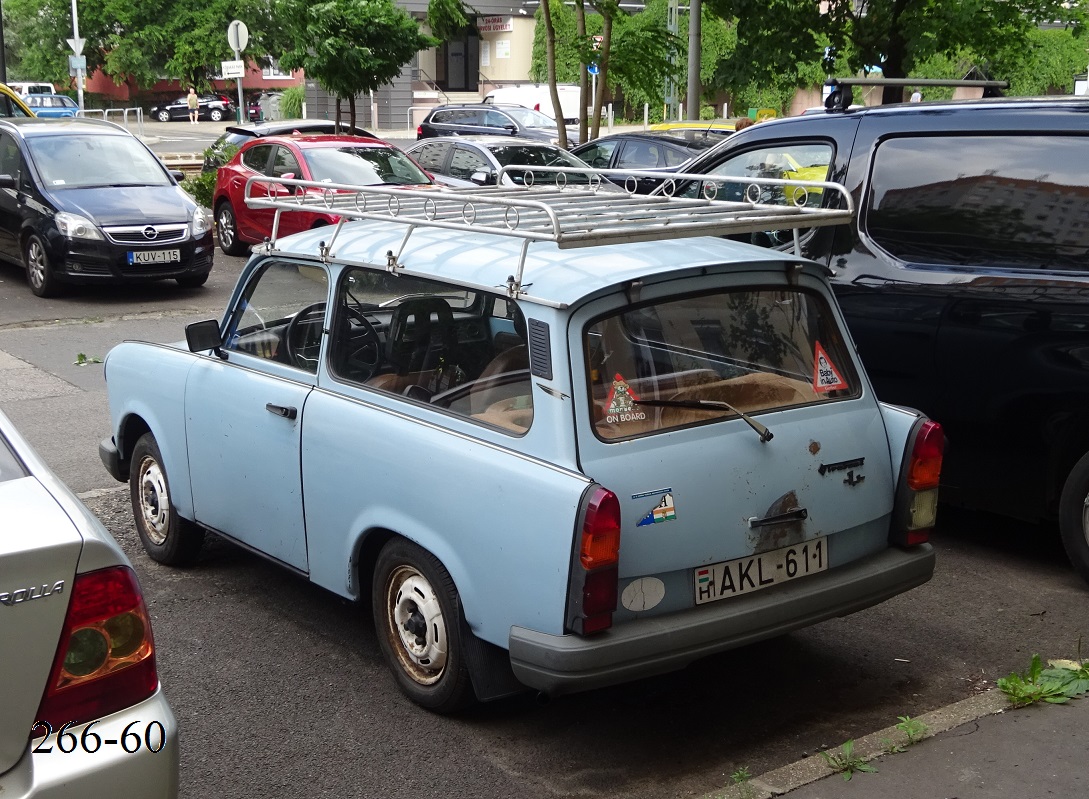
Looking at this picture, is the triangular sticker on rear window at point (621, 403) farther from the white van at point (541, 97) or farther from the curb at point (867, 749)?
the white van at point (541, 97)

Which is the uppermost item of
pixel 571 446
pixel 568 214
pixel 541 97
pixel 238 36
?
pixel 238 36

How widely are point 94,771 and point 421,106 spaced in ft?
181

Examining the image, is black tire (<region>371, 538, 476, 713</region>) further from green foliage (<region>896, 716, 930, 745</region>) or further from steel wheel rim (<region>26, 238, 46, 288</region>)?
steel wheel rim (<region>26, 238, 46, 288</region>)

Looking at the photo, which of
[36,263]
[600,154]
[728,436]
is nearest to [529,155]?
[600,154]

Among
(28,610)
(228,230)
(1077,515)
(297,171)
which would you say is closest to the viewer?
(28,610)

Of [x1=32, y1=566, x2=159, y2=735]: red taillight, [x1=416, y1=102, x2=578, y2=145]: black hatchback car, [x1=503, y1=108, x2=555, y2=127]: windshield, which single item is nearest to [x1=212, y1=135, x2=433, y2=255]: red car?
[x1=32, y1=566, x2=159, y2=735]: red taillight

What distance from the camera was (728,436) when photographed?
153 inches

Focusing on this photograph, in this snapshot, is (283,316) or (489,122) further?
(489,122)

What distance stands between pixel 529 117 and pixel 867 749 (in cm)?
3069

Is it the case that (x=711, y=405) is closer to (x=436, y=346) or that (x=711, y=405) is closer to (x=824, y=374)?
(x=824, y=374)

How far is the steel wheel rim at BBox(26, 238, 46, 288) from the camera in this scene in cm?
1337

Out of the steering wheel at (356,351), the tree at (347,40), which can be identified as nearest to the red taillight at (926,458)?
the steering wheel at (356,351)

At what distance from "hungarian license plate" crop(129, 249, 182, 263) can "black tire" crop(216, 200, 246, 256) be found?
362 cm

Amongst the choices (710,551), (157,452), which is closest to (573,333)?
(710,551)
